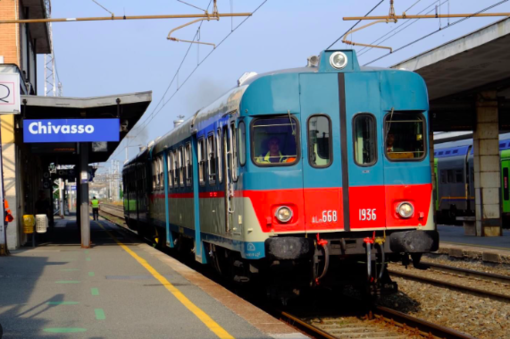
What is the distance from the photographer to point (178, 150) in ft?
52.0

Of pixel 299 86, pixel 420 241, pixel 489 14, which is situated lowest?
pixel 420 241

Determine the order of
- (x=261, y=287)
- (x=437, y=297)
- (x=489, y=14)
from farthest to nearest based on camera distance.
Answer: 1. (x=489, y=14)
2. (x=437, y=297)
3. (x=261, y=287)

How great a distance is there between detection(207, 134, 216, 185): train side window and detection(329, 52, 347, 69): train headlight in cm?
272

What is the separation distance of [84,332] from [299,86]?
13.5 feet

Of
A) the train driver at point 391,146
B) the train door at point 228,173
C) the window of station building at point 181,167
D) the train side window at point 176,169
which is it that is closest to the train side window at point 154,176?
the train side window at point 176,169

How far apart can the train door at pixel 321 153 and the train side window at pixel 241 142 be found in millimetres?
749

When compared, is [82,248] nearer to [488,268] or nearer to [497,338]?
[488,268]

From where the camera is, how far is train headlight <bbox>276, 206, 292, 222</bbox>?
31.2ft

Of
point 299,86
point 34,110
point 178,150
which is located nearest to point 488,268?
point 178,150

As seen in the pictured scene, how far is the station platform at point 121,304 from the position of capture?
8.05m

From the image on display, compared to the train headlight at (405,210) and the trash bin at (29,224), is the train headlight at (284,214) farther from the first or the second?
the trash bin at (29,224)

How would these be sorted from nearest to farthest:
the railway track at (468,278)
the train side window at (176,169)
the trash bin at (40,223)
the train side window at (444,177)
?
1. the railway track at (468,278)
2. the train side window at (176,169)
3. the trash bin at (40,223)
4. the train side window at (444,177)

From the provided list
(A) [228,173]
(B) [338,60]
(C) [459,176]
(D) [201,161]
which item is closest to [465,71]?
(D) [201,161]

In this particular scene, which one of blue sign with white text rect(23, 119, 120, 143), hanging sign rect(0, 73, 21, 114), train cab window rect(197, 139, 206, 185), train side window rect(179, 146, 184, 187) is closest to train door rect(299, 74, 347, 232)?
train cab window rect(197, 139, 206, 185)
